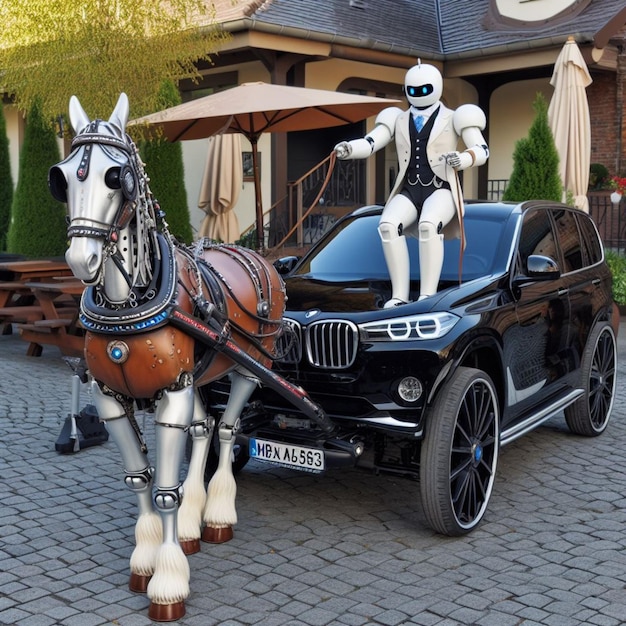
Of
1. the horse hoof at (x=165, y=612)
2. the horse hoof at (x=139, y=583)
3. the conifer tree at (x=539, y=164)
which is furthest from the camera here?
the conifer tree at (x=539, y=164)

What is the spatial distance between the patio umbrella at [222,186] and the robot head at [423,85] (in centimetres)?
832

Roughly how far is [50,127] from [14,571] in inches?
400

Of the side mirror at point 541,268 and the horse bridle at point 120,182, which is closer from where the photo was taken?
the horse bridle at point 120,182

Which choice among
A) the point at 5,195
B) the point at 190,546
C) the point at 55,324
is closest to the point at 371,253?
the point at 190,546

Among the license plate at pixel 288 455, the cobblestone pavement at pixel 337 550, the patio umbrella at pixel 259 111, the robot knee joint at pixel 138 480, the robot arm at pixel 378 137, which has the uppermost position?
the patio umbrella at pixel 259 111

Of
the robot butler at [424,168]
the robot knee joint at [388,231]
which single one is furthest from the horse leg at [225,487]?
the robot knee joint at [388,231]

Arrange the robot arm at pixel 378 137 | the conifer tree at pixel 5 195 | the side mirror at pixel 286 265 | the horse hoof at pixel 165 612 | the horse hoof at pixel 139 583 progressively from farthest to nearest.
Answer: the conifer tree at pixel 5 195
the side mirror at pixel 286 265
the robot arm at pixel 378 137
the horse hoof at pixel 139 583
the horse hoof at pixel 165 612

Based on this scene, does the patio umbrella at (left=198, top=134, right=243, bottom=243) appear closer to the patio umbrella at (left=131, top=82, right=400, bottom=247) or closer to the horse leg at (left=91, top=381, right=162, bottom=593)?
the patio umbrella at (left=131, top=82, right=400, bottom=247)

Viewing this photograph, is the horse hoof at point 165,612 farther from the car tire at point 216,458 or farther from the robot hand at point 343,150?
the robot hand at point 343,150

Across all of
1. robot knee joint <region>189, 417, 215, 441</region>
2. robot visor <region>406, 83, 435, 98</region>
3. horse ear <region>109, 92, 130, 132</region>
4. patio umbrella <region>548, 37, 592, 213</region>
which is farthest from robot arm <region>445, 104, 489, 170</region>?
patio umbrella <region>548, 37, 592, 213</region>

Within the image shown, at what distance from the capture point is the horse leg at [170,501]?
373 cm

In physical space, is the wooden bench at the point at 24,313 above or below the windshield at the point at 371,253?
below

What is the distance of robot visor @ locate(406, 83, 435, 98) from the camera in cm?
552

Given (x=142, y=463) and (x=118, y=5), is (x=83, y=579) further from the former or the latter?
(x=118, y=5)
